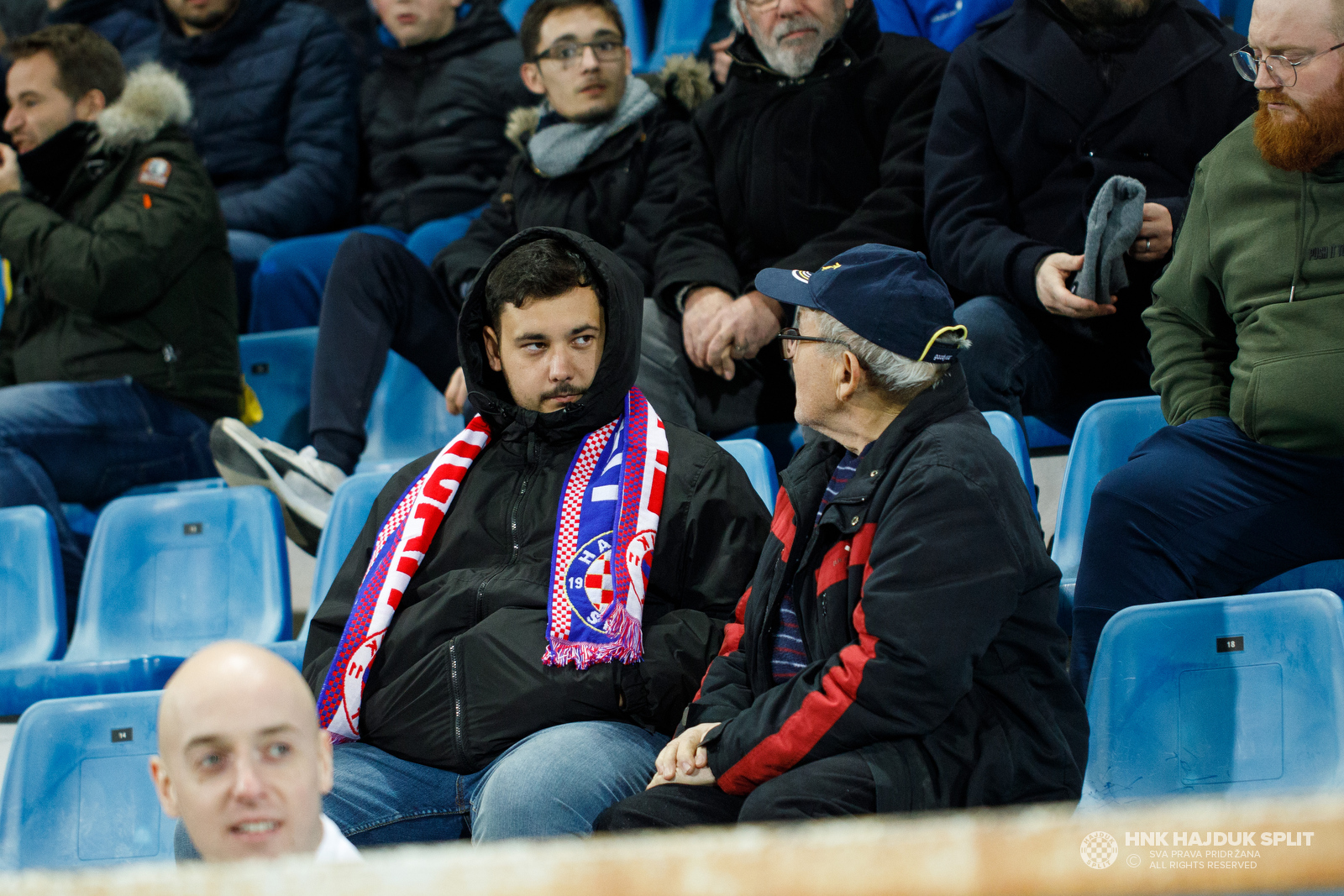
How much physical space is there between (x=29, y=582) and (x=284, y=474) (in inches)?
24.5

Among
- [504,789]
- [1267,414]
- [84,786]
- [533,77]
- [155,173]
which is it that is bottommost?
[84,786]

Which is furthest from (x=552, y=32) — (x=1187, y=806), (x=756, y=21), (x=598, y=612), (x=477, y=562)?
(x=1187, y=806)

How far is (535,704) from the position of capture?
6.53 ft

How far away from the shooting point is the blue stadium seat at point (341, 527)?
8.71ft

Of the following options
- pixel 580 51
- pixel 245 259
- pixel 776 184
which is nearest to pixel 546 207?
pixel 580 51

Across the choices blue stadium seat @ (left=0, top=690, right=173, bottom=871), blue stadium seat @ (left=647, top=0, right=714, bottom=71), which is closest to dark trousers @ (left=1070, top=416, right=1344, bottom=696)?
blue stadium seat @ (left=0, top=690, right=173, bottom=871)

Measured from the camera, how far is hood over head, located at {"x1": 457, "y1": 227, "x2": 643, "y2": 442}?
89.5 inches

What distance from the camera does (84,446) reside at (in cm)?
342

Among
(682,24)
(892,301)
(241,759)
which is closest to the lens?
(241,759)

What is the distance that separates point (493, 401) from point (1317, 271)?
143cm

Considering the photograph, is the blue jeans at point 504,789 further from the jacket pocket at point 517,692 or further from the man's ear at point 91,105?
the man's ear at point 91,105

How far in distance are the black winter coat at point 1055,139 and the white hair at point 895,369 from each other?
3.37 feet

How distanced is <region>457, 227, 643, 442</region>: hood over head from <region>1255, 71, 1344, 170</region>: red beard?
3.75 ft

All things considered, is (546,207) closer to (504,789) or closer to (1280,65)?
(1280,65)
